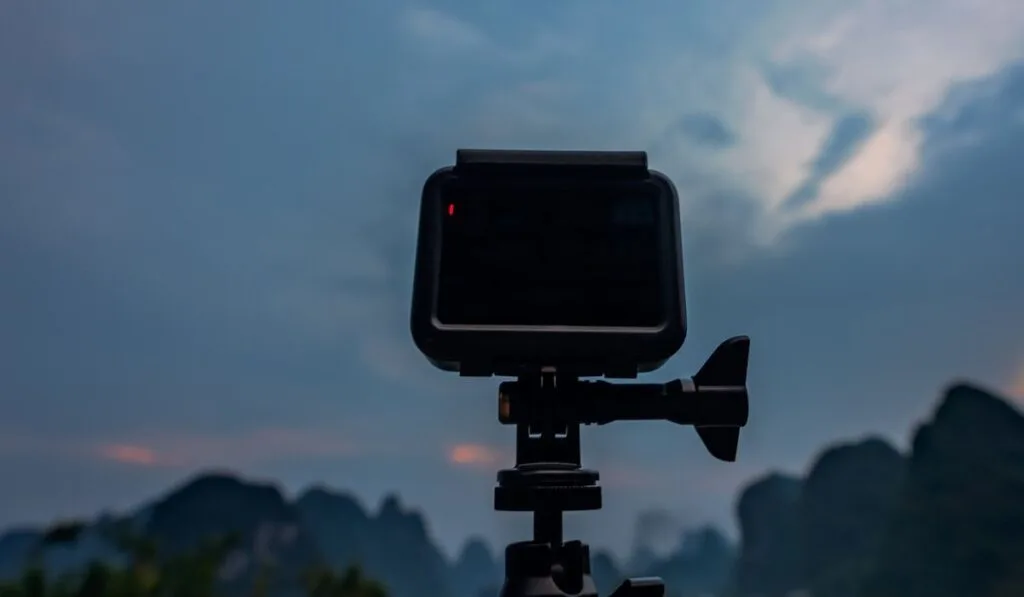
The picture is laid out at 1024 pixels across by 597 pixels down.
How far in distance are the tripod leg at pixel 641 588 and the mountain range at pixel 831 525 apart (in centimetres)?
2304

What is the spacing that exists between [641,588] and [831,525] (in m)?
59.4

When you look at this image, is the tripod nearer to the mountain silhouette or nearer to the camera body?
the camera body

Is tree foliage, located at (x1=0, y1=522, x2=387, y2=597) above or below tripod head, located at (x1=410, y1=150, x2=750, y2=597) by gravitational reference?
below

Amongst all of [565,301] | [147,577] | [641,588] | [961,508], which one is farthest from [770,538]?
[565,301]

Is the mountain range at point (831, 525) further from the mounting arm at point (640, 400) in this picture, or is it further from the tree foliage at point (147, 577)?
the mounting arm at point (640, 400)

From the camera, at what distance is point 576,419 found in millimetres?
1510

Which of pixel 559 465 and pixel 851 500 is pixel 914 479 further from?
pixel 559 465

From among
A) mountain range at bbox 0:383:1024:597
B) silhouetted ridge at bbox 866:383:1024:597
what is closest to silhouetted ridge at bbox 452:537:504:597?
mountain range at bbox 0:383:1024:597

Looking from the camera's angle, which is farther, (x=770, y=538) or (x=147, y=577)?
(x=770, y=538)

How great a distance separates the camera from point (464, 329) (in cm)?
143

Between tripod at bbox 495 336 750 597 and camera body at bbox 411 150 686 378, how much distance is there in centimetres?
5

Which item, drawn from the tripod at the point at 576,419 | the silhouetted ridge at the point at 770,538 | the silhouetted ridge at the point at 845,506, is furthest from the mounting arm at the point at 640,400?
the silhouetted ridge at the point at 770,538

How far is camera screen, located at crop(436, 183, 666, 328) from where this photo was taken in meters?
1.49

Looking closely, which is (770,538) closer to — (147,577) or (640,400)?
(147,577)
